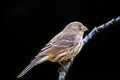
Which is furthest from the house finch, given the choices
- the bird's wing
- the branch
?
the branch

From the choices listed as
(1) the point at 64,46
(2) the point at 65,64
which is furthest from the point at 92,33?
(1) the point at 64,46

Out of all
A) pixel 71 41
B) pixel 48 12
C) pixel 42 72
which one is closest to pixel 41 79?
pixel 42 72

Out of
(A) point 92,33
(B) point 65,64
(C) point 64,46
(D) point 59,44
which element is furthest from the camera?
(C) point 64,46

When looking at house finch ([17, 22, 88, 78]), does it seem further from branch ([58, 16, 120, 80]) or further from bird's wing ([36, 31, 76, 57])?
branch ([58, 16, 120, 80])

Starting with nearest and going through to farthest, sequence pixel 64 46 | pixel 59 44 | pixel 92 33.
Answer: pixel 92 33
pixel 59 44
pixel 64 46

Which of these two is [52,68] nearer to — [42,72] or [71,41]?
[42,72]

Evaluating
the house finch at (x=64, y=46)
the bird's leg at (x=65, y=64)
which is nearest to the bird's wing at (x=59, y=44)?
the house finch at (x=64, y=46)

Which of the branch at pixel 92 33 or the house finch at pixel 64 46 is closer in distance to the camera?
the branch at pixel 92 33

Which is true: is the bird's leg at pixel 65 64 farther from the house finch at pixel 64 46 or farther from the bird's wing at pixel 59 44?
the bird's wing at pixel 59 44

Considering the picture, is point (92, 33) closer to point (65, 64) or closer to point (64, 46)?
point (65, 64)

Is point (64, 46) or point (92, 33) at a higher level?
point (92, 33)

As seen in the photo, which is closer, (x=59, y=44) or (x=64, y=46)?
(x=59, y=44)
